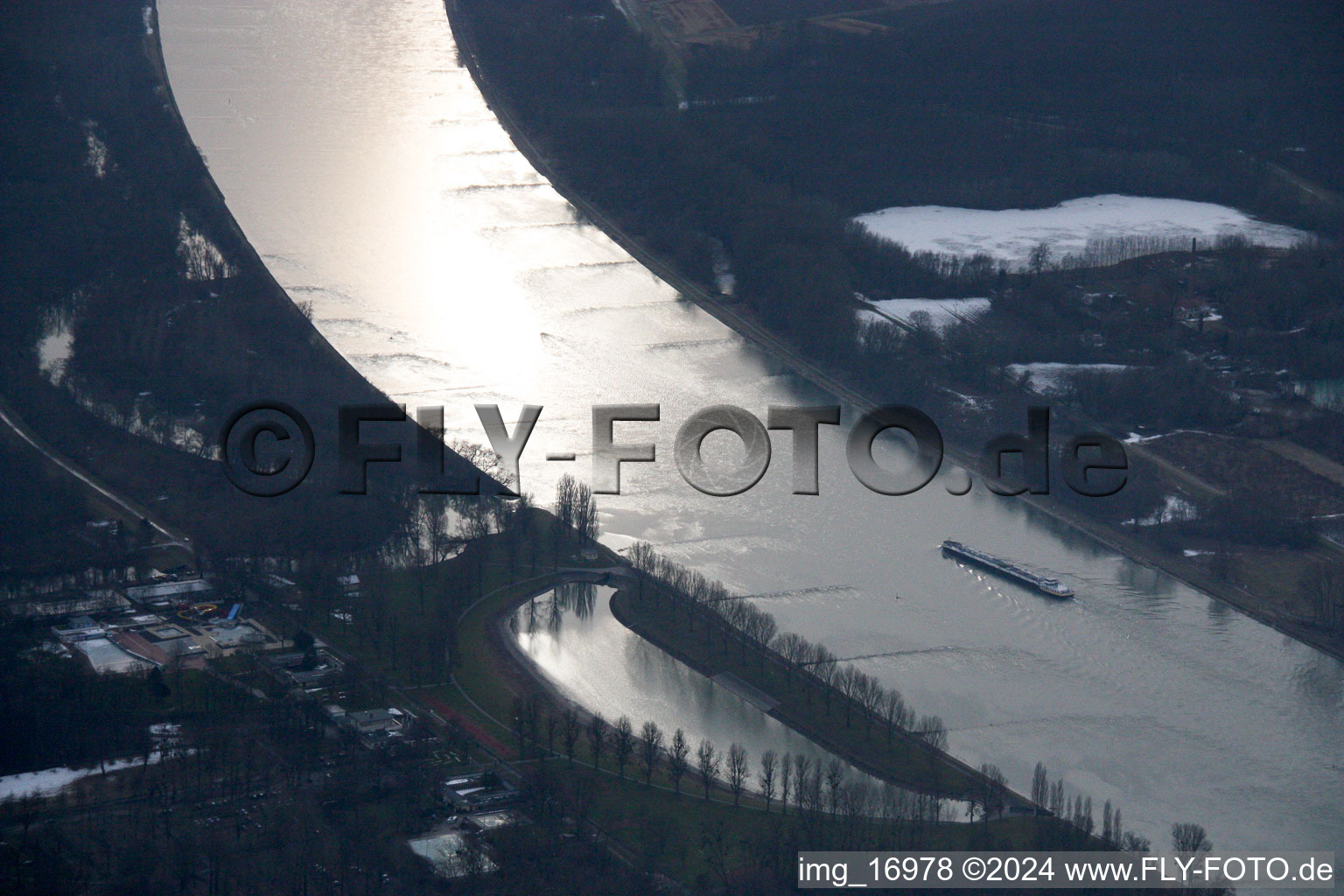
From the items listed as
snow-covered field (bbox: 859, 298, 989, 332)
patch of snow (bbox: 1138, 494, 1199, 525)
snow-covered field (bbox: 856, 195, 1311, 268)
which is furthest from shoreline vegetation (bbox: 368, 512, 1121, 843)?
snow-covered field (bbox: 856, 195, 1311, 268)

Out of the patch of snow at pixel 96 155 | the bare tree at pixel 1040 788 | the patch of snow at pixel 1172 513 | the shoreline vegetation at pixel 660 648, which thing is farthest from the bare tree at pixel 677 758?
the patch of snow at pixel 96 155

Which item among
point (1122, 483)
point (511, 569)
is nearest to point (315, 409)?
point (511, 569)

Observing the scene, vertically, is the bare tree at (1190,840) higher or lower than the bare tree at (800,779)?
lower

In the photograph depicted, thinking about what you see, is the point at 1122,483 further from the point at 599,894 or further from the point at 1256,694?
the point at 599,894

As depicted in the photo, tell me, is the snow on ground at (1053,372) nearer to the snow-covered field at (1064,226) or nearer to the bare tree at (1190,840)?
the snow-covered field at (1064,226)

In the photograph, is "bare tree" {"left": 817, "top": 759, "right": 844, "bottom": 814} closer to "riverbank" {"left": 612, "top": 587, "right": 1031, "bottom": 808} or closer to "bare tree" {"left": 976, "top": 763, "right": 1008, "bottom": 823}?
"riverbank" {"left": 612, "top": 587, "right": 1031, "bottom": 808}

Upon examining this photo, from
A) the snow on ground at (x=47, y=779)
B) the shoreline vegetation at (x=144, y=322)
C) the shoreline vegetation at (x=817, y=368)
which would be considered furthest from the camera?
the shoreline vegetation at (x=144, y=322)

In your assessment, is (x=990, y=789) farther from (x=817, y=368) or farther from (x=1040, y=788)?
(x=817, y=368)
